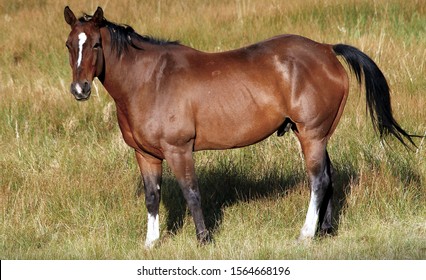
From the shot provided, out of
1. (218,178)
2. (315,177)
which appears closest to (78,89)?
(315,177)

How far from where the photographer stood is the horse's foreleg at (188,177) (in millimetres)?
6016

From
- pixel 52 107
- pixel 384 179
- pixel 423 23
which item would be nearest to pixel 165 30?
pixel 52 107

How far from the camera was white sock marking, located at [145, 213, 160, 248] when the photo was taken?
6.36 m

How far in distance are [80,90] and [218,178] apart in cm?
216

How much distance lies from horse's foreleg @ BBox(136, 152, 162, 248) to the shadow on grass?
0.47m

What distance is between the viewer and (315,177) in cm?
633

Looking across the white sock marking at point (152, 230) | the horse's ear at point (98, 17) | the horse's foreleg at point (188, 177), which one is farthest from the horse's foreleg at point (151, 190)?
the horse's ear at point (98, 17)

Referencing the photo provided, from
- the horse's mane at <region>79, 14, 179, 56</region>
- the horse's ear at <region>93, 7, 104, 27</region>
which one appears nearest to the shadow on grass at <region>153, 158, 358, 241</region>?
the horse's mane at <region>79, 14, 179, 56</region>

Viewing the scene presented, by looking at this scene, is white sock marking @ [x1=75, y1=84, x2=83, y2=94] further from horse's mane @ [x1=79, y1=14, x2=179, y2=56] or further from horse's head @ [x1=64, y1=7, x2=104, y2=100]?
horse's mane @ [x1=79, y1=14, x2=179, y2=56]

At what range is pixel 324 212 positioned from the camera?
6637 millimetres

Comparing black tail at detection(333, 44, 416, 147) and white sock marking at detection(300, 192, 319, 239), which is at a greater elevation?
black tail at detection(333, 44, 416, 147)

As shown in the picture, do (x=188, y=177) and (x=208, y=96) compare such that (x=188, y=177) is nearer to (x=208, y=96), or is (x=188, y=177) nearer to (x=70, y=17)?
(x=208, y=96)

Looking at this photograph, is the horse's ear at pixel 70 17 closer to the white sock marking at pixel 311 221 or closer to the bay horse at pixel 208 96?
the bay horse at pixel 208 96

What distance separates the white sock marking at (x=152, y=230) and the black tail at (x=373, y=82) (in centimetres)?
186
